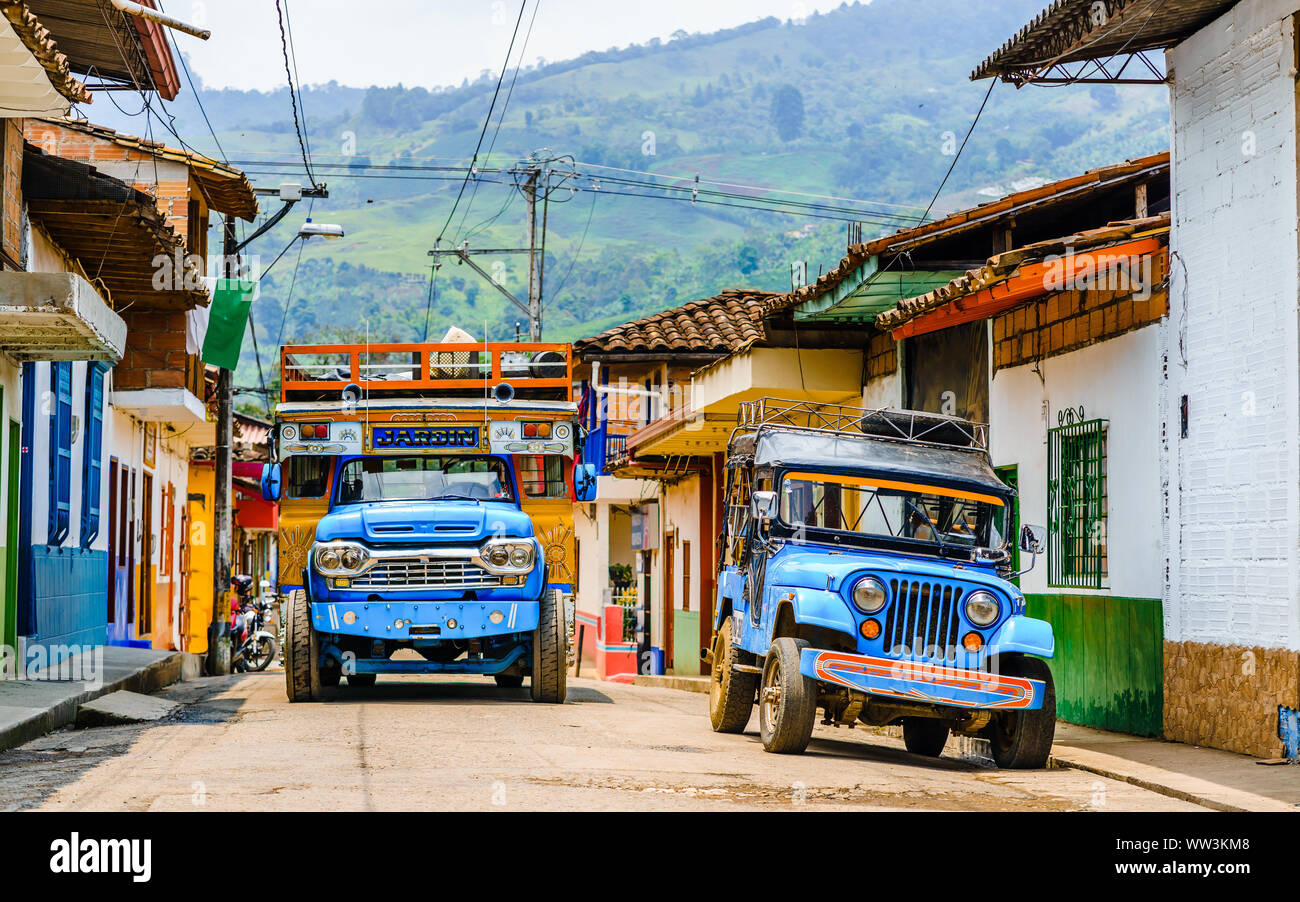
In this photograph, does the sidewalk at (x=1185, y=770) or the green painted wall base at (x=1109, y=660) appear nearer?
the sidewalk at (x=1185, y=770)

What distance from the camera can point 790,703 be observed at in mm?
10906

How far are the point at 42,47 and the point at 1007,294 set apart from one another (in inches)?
320

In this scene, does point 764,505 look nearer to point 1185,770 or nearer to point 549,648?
point 1185,770

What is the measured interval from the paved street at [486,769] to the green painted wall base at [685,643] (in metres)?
14.9

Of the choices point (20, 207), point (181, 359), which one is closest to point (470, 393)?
point (20, 207)

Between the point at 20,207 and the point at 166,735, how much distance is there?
20.7ft

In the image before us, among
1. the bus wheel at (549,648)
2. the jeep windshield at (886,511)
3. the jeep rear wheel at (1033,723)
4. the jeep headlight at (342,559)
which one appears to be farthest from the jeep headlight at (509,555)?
the jeep rear wheel at (1033,723)

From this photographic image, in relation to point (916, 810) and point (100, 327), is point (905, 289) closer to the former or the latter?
→ point (100, 327)

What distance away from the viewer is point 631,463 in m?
29.6

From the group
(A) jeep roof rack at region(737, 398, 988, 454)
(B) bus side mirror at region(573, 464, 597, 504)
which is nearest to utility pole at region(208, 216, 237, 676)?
(B) bus side mirror at region(573, 464, 597, 504)

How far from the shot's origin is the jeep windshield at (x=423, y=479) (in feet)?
50.6

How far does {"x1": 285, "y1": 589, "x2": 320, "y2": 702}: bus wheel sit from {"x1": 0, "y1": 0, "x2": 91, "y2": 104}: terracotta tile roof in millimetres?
4680

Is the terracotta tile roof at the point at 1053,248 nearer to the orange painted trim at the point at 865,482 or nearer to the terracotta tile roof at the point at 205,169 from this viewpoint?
the orange painted trim at the point at 865,482

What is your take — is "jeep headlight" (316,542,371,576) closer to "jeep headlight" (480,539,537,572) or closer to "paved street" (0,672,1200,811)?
"jeep headlight" (480,539,537,572)
